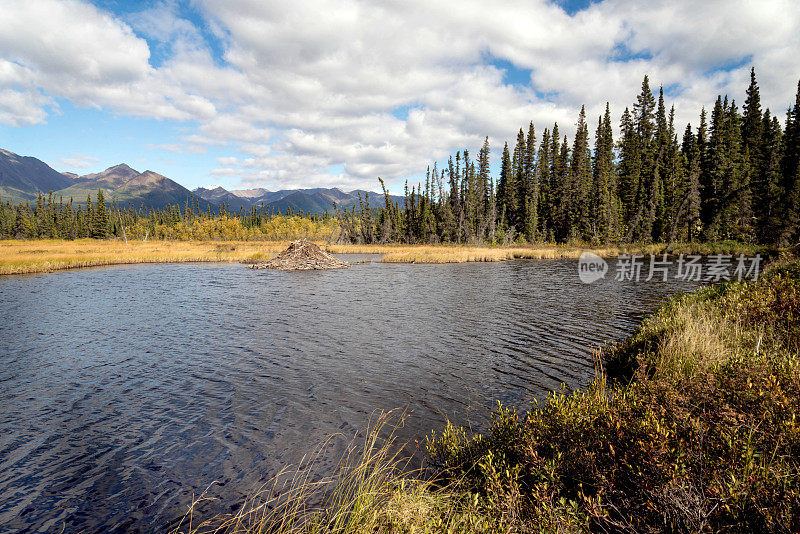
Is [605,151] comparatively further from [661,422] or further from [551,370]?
[661,422]

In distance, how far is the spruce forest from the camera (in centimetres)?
5816

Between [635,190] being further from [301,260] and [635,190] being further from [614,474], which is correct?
[614,474]

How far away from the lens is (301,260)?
4516cm

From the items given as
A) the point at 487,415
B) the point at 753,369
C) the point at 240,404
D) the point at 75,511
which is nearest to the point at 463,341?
the point at 487,415

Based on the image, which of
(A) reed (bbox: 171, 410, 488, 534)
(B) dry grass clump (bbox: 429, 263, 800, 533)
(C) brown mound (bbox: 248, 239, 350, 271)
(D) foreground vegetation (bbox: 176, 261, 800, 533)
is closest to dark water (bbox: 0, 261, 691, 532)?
(A) reed (bbox: 171, 410, 488, 534)

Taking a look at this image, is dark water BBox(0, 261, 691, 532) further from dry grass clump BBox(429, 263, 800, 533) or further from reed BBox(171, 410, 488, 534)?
dry grass clump BBox(429, 263, 800, 533)

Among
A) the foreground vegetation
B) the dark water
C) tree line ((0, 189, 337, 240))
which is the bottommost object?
the dark water

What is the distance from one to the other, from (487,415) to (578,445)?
147 inches

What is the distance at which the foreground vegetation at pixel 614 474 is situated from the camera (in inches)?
139

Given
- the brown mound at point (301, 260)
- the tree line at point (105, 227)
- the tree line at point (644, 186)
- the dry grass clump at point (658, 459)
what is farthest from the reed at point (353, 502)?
the tree line at point (105, 227)

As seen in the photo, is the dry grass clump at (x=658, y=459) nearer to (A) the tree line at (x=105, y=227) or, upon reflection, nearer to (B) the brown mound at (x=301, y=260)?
(B) the brown mound at (x=301, y=260)

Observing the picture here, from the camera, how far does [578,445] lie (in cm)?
490

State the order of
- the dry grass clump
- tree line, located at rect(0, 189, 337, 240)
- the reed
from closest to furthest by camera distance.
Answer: the dry grass clump, the reed, tree line, located at rect(0, 189, 337, 240)

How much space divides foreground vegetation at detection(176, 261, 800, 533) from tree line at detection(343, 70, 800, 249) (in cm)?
5414
